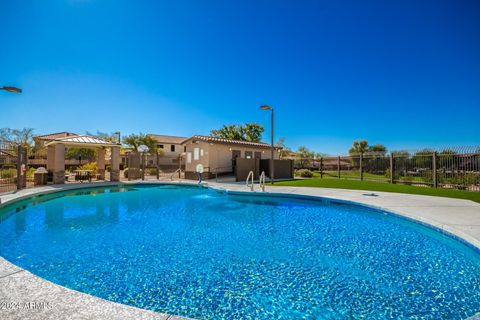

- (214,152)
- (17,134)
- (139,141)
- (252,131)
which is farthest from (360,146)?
(17,134)

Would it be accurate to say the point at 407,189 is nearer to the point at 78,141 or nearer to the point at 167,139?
the point at 78,141

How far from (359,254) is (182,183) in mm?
12478

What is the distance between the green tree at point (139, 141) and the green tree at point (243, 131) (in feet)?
36.4

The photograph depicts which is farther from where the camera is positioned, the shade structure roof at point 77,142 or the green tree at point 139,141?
the green tree at point 139,141

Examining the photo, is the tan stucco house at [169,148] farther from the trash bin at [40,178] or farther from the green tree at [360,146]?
the green tree at [360,146]

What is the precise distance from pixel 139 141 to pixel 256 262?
34.8 meters

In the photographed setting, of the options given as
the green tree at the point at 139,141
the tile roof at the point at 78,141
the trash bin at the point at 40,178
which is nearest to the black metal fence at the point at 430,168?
the tile roof at the point at 78,141

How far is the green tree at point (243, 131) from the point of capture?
36.8m

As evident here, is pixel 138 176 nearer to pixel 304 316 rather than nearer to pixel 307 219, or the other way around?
pixel 307 219

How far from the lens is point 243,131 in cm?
3744

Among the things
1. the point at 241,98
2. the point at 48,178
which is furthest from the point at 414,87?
the point at 48,178

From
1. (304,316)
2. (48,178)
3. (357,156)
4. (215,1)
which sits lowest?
(304,316)

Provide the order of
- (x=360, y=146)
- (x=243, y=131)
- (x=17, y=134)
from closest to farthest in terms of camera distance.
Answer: (x=17, y=134)
(x=243, y=131)
(x=360, y=146)

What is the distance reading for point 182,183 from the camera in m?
15.2
